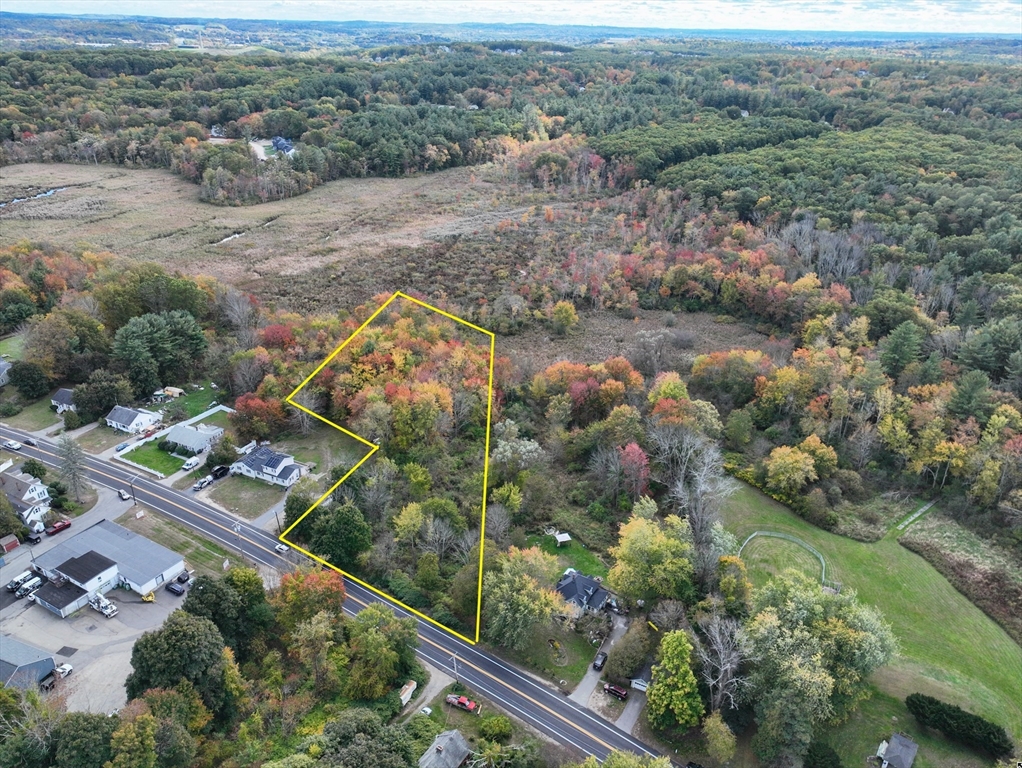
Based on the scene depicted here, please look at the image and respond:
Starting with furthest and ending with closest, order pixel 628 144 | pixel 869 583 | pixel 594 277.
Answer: pixel 628 144 → pixel 594 277 → pixel 869 583

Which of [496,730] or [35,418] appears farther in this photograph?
[35,418]

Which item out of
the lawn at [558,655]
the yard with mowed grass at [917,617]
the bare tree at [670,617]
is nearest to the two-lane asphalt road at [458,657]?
the lawn at [558,655]

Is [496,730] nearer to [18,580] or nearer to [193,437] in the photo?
[18,580]

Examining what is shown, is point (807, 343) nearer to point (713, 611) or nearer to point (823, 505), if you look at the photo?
point (823, 505)

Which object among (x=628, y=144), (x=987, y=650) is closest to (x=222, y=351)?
(x=987, y=650)

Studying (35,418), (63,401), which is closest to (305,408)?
(63,401)
